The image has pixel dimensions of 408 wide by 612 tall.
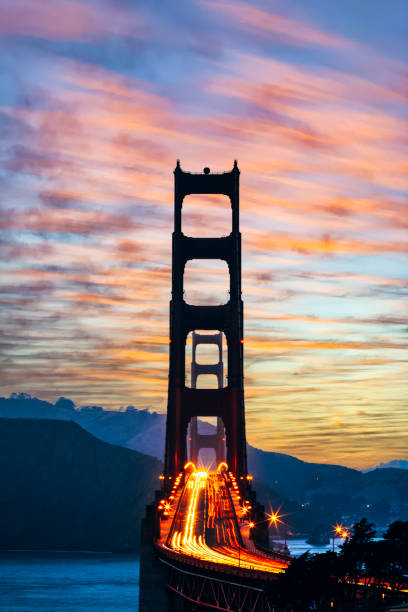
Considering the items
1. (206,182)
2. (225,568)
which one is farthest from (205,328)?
(225,568)

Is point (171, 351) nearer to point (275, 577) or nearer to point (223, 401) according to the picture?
point (223, 401)

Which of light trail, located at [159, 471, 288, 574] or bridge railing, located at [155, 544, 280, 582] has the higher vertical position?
bridge railing, located at [155, 544, 280, 582]

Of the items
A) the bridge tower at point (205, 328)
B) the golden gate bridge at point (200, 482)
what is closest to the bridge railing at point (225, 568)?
the golden gate bridge at point (200, 482)

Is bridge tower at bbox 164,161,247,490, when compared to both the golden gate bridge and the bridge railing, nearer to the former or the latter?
the golden gate bridge

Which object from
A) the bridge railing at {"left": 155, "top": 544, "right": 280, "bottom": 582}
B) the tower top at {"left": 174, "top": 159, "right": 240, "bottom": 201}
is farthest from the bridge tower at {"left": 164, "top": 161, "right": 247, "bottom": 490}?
the bridge railing at {"left": 155, "top": 544, "right": 280, "bottom": 582}

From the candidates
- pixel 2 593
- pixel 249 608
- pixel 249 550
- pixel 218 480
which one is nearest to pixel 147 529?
pixel 249 550
